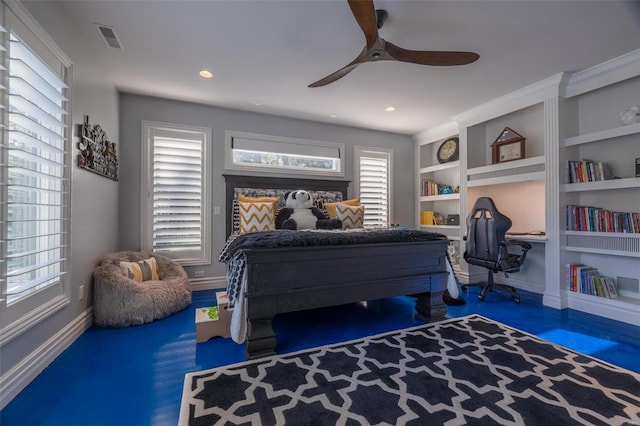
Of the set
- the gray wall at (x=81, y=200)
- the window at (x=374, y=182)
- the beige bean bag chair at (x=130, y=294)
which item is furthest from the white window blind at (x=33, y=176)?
the window at (x=374, y=182)

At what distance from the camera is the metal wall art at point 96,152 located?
2334 mm

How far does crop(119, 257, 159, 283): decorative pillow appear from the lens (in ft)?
8.97

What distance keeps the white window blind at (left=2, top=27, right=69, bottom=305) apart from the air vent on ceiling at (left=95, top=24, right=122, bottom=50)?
59cm

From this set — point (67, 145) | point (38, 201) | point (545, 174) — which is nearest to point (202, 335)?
point (38, 201)

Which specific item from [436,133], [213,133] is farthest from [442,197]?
[213,133]

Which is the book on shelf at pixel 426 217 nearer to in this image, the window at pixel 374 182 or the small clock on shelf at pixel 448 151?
the window at pixel 374 182

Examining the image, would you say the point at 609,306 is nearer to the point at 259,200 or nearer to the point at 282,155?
the point at 259,200

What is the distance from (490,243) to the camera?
3.20 meters

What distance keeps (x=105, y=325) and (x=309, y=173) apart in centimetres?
305

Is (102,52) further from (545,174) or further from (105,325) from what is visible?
(545,174)

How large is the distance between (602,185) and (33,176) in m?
4.69

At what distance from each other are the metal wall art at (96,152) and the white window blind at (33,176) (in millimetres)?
315

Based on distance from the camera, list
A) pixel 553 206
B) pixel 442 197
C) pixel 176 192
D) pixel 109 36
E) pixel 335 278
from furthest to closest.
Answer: pixel 442 197
pixel 176 192
pixel 553 206
pixel 109 36
pixel 335 278

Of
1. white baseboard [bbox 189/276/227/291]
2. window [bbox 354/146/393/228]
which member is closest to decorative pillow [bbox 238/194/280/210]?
white baseboard [bbox 189/276/227/291]
